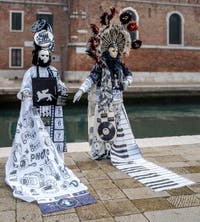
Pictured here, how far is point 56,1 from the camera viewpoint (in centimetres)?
2214

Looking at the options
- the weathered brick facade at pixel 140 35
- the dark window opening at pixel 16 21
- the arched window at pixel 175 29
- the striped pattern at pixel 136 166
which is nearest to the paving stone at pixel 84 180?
the striped pattern at pixel 136 166

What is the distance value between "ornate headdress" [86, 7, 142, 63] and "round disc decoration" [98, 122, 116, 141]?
3.05ft

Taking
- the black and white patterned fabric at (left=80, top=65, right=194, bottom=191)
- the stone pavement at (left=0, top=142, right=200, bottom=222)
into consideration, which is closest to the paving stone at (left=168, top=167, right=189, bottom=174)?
the stone pavement at (left=0, top=142, right=200, bottom=222)

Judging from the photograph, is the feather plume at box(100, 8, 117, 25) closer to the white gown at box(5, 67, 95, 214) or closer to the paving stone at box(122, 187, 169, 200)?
the white gown at box(5, 67, 95, 214)

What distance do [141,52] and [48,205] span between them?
1928 centimetres

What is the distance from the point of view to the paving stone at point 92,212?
3146mm

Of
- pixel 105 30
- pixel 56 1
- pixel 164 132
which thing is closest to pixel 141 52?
pixel 56 1

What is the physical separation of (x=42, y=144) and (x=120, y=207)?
3.94ft

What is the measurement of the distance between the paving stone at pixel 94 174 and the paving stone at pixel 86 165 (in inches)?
6.0

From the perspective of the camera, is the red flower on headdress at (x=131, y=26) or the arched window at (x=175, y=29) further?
the arched window at (x=175, y=29)

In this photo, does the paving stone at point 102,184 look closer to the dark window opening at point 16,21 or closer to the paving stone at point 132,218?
the paving stone at point 132,218

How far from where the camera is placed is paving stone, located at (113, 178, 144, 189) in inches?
158

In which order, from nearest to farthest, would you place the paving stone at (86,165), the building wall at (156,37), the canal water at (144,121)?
the paving stone at (86,165), the canal water at (144,121), the building wall at (156,37)

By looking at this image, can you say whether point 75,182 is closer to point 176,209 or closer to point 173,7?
point 176,209
